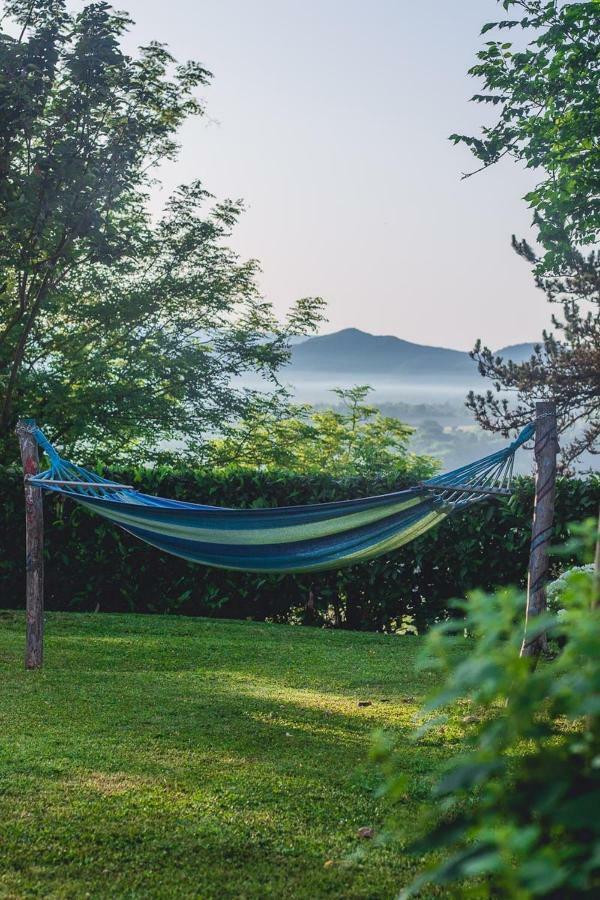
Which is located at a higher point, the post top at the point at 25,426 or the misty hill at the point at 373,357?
the misty hill at the point at 373,357

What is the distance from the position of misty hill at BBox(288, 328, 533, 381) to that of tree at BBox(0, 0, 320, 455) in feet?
71.3

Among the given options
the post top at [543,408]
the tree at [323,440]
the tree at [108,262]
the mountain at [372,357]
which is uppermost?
the mountain at [372,357]

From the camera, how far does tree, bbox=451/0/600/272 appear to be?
8.23m

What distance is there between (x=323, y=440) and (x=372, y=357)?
25.5m

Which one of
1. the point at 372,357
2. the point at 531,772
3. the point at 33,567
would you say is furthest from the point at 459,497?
the point at 372,357

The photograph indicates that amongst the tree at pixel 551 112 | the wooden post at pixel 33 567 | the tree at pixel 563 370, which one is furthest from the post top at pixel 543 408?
the tree at pixel 551 112

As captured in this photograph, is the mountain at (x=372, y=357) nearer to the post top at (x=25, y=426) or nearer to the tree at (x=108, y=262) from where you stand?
the tree at (x=108, y=262)

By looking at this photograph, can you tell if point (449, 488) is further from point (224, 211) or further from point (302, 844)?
point (224, 211)

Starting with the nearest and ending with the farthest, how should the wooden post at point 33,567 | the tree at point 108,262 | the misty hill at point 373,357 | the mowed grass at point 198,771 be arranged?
the mowed grass at point 198,771 → the wooden post at point 33,567 → the tree at point 108,262 → the misty hill at point 373,357

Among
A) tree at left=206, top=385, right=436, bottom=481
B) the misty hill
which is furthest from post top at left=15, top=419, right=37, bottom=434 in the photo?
the misty hill

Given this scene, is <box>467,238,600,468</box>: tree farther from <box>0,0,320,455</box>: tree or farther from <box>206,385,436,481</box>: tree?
<box>0,0,320,455</box>: tree

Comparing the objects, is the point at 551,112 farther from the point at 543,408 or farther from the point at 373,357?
the point at 373,357

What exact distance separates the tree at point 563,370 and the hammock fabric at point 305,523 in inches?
145

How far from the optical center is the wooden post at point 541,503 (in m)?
4.14
